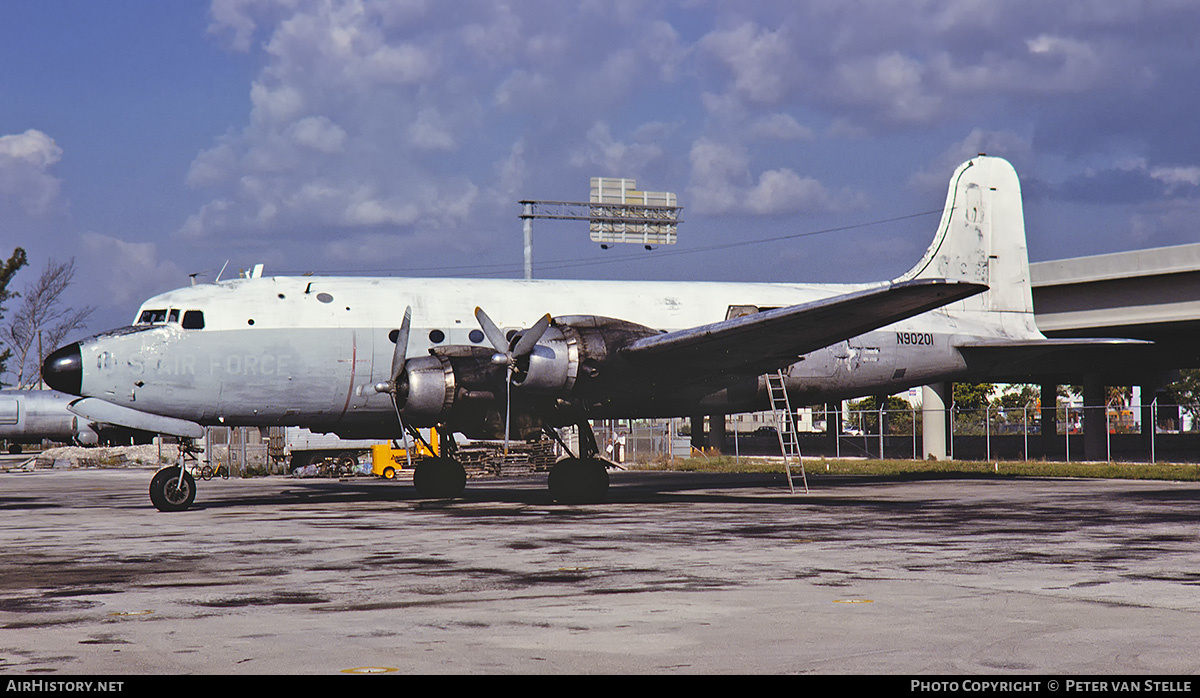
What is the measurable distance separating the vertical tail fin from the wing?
26.0 ft

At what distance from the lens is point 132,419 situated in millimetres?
20062

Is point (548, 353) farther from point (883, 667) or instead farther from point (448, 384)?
point (883, 667)

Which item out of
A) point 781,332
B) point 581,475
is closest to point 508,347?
point 581,475

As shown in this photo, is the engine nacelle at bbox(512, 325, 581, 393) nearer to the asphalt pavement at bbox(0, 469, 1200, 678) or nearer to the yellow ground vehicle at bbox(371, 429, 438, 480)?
the asphalt pavement at bbox(0, 469, 1200, 678)

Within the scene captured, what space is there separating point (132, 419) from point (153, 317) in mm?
2050

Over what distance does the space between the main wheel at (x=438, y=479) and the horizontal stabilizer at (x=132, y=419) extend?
523 cm

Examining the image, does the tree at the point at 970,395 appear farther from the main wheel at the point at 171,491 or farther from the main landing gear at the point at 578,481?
the main wheel at the point at 171,491

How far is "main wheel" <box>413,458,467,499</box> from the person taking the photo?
24.1 metres

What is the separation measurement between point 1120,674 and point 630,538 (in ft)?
28.6

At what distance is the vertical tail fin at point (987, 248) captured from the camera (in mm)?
27781

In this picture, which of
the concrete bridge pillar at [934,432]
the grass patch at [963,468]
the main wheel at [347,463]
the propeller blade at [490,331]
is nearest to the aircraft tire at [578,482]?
the propeller blade at [490,331]

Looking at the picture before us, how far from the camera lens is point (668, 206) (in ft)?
194

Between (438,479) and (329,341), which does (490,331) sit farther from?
(438,479)

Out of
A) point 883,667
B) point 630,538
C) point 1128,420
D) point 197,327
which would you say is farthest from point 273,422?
point 1128,420
